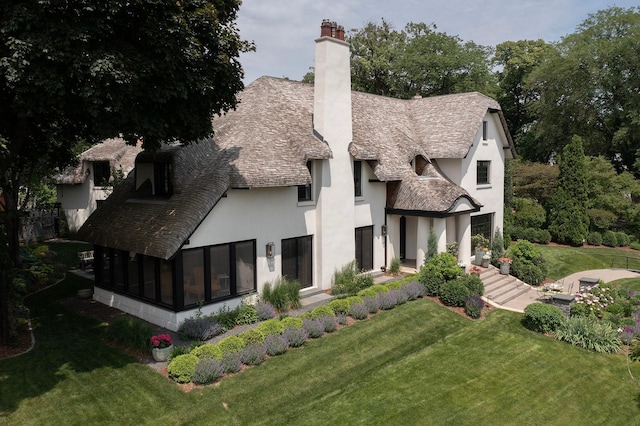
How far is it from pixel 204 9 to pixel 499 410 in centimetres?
1411

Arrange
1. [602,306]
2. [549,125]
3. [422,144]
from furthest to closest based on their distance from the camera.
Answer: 1. [549,125]
2. [422,144]
3. [602,306]

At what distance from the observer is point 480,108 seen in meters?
27.7

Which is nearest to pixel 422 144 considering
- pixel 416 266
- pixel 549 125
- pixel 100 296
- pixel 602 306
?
pixel 416 266

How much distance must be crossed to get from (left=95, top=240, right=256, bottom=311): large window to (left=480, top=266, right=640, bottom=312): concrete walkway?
1149 centimetres

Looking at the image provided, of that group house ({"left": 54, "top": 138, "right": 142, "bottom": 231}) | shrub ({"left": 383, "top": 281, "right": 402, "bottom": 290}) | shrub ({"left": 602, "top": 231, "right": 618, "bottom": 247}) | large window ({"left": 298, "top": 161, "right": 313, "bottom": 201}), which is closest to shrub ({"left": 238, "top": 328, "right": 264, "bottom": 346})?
large window ({"left": 298, "top": 161, "right": 313, "bottom": 201})

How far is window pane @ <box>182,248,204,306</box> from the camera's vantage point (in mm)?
16359

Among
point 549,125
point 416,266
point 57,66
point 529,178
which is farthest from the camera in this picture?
point 549,125

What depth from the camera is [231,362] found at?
1370 centimetres

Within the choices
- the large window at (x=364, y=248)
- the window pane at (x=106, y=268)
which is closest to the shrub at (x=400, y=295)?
the large window at (x=364, y=248)

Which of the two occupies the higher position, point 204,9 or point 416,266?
point 204,9

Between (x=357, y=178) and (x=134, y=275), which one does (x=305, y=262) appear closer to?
(x=357, y=178)

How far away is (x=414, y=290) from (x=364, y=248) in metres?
3.91

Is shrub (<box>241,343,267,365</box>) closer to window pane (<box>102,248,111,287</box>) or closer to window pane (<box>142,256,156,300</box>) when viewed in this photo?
window pane (<box>142,256,156,300</box>)

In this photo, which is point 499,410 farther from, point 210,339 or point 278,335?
point 210,339
